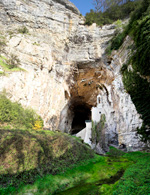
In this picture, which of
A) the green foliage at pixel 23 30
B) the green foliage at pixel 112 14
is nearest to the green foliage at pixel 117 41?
the green foliage at pixel 112 14

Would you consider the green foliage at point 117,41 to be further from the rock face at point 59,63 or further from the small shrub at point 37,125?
the small shrub at point 37,125

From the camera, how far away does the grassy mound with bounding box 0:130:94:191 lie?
166 inches

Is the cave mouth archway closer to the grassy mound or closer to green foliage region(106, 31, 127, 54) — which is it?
green foliage region(106, 31, 127, 54)

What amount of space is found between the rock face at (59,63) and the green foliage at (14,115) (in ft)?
4.51

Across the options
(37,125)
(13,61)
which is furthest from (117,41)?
(37,125)

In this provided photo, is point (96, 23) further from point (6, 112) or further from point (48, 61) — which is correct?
point (6, 112)

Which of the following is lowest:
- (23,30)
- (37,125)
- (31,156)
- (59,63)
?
(31,156)

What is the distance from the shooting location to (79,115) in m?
33.2

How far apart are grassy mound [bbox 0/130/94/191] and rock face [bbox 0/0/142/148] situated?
23.4 ft

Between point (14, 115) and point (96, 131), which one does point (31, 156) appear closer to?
point (14, 115)

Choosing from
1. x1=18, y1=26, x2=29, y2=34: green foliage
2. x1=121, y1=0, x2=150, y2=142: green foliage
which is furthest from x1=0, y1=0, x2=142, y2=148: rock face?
x1=121, y1=0, x2=150, y2=142: green foliage

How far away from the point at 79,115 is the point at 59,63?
17.5 m

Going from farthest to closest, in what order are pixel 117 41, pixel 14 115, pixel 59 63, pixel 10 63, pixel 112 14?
1. pixel 112 14
2. pixel 59 63
3. pixel 117 41
4. pixel 10 63
5. pixel 14 115

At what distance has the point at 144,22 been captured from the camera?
32.9 ft
